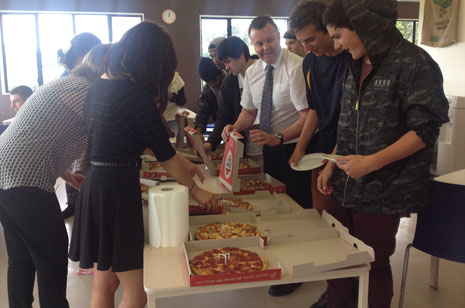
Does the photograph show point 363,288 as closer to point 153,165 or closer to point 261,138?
point 261,138

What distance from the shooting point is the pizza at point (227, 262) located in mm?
1223

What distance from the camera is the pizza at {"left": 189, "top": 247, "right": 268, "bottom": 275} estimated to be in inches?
48.1

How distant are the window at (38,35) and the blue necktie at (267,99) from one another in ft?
18.8

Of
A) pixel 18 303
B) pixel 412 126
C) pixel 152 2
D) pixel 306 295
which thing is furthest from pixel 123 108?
pixel 152 2

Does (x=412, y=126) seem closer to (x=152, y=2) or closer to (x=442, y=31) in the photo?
(x=442, y=31)

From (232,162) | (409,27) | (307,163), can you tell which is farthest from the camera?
(409,27)

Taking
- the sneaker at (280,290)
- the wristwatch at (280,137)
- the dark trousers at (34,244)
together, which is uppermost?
the wristwatch at (280,137)

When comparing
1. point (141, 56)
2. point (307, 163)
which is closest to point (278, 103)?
point (307, 163)

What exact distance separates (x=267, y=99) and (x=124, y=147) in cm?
123

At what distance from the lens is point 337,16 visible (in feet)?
4.81

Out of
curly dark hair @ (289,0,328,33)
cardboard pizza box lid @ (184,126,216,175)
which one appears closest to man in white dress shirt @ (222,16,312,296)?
cardboard pizza box lid @ (184,126,216,175)

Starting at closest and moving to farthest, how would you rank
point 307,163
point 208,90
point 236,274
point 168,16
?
1. point 236,274
2. point 307,163
3. point 208,90
4. point 168,16

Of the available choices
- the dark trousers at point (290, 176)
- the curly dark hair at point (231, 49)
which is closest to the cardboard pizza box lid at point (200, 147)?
the dark trousers at point (290, 176)

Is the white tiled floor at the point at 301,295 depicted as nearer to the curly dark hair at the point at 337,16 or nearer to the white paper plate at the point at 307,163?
the white paper plate at the point at 307,163
